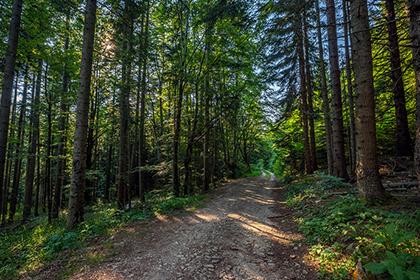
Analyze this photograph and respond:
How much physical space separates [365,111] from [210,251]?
522 cm

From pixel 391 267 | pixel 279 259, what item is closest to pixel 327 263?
pixel 279 259

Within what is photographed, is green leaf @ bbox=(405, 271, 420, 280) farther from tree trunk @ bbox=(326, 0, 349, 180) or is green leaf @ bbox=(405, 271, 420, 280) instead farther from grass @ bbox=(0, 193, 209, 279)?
tree trunk @ bbox=(326, 0, 349, 180)

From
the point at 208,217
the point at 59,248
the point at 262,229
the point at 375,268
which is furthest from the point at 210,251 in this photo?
the point at 59,248

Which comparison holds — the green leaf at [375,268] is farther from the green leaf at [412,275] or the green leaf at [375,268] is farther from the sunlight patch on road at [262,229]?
the sunlight patch on road at [262,229]

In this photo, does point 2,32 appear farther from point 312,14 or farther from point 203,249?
point 312,14

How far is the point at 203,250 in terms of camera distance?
4.21 m

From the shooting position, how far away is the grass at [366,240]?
224 cm

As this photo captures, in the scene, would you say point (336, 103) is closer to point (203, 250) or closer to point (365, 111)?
point (365, 111)

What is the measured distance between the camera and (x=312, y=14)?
11.0 metres

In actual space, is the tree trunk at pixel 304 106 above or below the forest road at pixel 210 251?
above

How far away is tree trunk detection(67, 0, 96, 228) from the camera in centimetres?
580

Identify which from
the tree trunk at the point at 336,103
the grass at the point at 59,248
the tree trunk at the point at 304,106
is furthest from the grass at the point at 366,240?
the tree trunk at the point at 304,106

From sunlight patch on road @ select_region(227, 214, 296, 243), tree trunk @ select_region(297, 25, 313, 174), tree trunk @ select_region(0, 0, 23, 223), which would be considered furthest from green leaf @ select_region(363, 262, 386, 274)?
tree trunk @ select_region(297, 25, 313, 174)

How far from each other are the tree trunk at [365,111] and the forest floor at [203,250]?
222 centimetres
